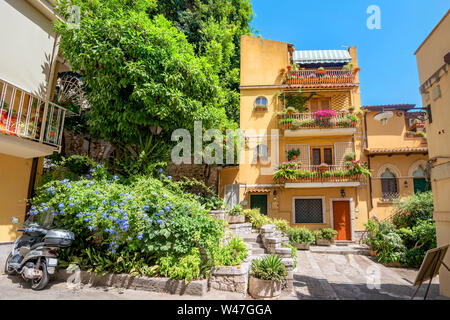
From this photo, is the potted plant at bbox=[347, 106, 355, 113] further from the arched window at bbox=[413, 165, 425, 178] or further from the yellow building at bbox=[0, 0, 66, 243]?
the yellow building at bbox=[0, 0, 66, 243]

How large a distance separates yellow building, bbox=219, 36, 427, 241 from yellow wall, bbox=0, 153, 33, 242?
932 cm

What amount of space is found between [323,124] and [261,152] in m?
3.80

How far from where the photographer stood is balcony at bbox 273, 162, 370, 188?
1317cm

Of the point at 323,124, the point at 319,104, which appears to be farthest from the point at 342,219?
the point at 319,104

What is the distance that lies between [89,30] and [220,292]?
298 inches

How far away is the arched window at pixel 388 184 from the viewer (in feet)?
44.8

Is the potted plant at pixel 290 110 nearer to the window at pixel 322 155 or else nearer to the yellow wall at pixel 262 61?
the yellow wall at pixel 262 61

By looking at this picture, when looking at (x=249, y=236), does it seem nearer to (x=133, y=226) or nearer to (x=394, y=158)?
(x=133, y=226)

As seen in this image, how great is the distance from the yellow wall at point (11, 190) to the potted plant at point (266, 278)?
5962 millimetres

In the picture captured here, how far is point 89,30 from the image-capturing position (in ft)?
22.4

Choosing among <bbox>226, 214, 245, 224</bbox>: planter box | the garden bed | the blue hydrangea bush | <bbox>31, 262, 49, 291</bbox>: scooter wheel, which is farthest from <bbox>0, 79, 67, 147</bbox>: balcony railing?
<bbox>226, 214, 245, 224</bbox>: planter box

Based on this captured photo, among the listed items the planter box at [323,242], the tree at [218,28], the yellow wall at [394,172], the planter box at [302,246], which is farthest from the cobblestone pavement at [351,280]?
the tree at [218,28]

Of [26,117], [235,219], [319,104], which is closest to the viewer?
[26,117]

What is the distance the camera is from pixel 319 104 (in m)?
15.2
